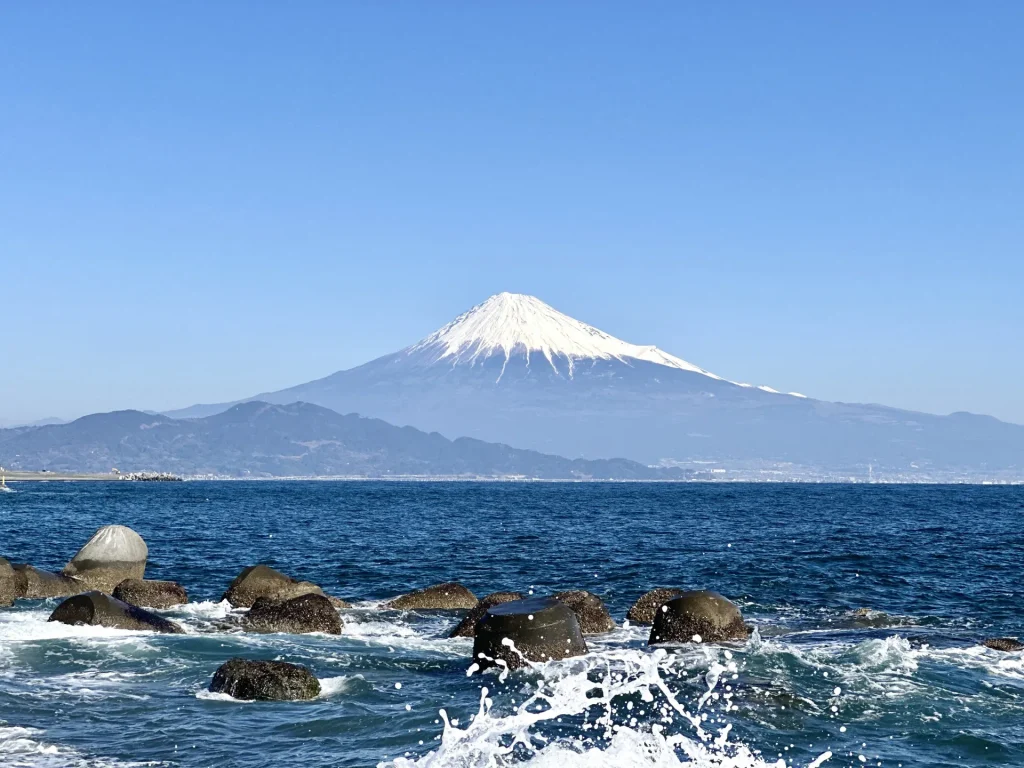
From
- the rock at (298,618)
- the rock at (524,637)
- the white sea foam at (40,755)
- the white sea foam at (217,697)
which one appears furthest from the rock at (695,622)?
the white sea foam at (40,755)

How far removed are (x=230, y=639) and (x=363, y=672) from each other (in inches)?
187

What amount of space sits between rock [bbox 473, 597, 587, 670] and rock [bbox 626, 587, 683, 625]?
679 cm

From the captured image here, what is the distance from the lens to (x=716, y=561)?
5041 cm

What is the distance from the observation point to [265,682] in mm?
19203

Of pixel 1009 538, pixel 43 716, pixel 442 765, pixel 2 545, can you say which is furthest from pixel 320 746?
pixel 1009 538

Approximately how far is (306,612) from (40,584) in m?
11.6

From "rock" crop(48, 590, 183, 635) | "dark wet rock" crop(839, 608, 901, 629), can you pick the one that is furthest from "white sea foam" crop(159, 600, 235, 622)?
"dark wet rock" crop(839, 608, 901, 629)

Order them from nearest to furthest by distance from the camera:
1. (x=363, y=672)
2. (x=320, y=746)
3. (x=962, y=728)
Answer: (x=320, y=746) → (x=962, y=728) → (x=363, y=672)

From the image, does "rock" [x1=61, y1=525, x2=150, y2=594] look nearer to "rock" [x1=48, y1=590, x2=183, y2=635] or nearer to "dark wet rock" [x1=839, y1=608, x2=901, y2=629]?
"rock" [x1=48, y1=590, x2=183, y2=635]

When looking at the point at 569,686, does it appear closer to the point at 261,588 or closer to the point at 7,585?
the point at 261,588

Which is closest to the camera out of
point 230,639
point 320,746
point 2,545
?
point 320,746

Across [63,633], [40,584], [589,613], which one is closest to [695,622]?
[589,613]

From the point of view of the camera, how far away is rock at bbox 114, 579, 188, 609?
3200cm

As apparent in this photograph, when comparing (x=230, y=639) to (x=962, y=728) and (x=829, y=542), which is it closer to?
(x=962, y=728)
